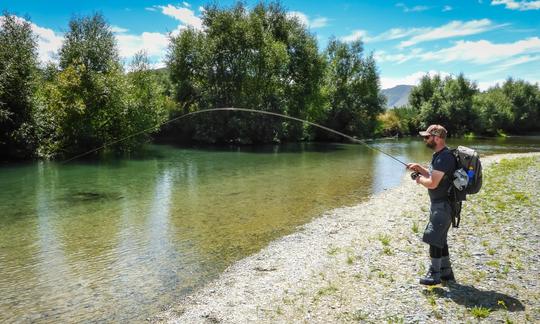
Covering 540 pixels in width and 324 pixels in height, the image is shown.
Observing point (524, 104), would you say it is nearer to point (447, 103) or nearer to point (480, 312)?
point (447, 103)

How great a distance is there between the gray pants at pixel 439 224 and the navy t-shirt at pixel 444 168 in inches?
6.1

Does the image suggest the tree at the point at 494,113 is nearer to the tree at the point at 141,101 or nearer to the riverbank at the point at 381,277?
the tree at the point at 141,101

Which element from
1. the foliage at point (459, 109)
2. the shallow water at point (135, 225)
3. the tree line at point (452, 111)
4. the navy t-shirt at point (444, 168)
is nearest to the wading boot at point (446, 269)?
the navy t-shirt at point (444, 168)

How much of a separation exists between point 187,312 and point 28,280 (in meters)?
4.82

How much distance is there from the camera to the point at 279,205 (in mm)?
18172

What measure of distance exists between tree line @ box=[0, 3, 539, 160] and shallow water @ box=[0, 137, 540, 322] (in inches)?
172

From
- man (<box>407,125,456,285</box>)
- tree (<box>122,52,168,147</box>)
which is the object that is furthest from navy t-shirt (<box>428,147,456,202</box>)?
tree (<box>122,52,168,147</box>)

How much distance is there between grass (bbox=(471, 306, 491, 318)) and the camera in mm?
6426

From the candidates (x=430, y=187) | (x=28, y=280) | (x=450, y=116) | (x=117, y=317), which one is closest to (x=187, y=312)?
(x=117, y=317)

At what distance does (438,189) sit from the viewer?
738cm

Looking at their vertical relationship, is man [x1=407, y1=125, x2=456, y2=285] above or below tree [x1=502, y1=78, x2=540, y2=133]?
below

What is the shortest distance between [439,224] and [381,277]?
187 centimetres

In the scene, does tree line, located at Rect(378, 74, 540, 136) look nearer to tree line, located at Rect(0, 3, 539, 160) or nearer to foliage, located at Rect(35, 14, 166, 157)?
tree line, located at Rect(0, 3, 539, 160)

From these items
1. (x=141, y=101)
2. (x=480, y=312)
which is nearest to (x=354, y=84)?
(x=141, y=101)
